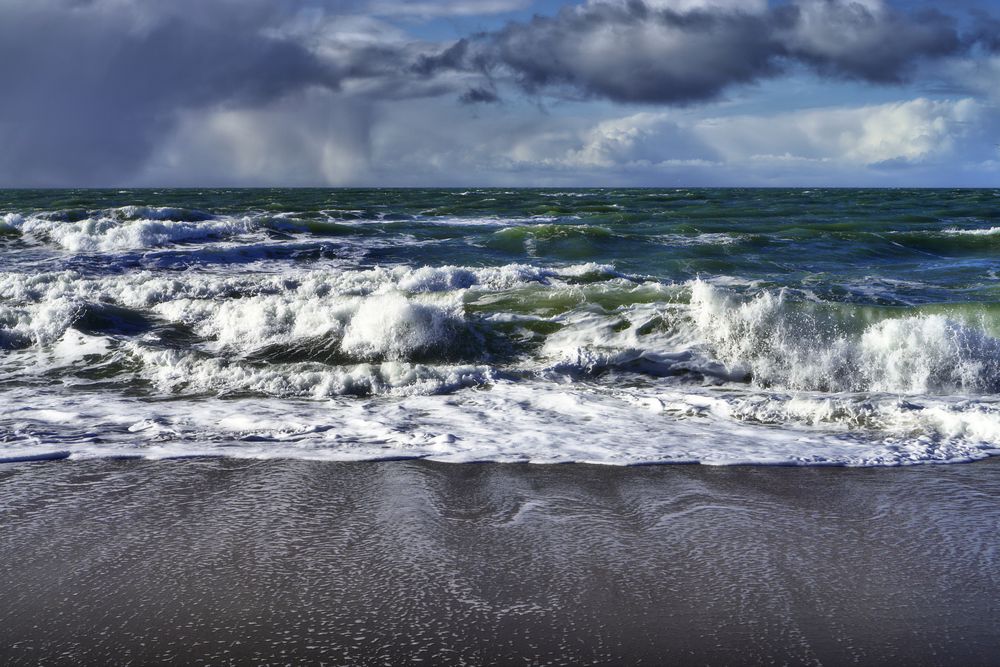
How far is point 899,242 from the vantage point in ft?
69.7

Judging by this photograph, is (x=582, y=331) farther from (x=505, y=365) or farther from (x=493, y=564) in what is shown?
(x=493, y=564)

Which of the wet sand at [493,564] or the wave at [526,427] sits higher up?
the wave at [526,427]

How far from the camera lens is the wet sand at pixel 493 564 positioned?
3.14 m

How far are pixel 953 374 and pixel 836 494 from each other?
3816 millimetres

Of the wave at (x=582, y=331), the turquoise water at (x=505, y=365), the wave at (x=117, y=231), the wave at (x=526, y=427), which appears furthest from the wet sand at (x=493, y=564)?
the wave at (x=117, y=231)

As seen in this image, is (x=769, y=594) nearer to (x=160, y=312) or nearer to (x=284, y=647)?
(x=284, y=647)

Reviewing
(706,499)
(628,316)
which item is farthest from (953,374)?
(706,499)

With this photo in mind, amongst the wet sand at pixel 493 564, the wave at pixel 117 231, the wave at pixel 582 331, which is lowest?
the wet sand at pixel 493 564

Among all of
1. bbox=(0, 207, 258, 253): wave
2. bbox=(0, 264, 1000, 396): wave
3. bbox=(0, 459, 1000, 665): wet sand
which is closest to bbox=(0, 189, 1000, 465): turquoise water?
bbox=(0, 264, 1000, 396): wave

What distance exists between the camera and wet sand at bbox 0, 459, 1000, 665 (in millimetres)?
3137

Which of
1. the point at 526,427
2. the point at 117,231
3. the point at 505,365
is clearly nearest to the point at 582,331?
the point at 505,365

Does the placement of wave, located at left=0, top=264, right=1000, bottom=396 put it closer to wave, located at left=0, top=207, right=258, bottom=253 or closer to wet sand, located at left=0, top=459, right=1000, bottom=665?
wet sand, located at left=0, top=459, right=1000, bottom=665

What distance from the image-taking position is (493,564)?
12.5 ft

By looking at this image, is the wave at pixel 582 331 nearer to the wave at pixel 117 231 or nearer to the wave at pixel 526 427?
the wave at pixel 526 427
